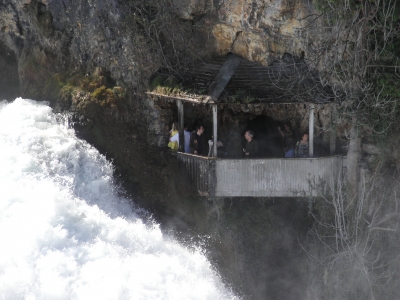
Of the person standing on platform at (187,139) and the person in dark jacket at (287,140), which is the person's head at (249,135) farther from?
the person standing on platform at (187,139)

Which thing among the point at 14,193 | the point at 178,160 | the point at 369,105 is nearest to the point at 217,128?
the point at 178,160

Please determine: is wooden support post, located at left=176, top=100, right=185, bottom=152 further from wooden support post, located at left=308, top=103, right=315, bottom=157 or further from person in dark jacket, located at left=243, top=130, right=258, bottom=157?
wooden support post, located at left=308, top=103, right=315, bottom=157

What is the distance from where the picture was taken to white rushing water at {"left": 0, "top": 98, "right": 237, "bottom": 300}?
17.5 metres

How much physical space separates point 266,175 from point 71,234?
223 inches

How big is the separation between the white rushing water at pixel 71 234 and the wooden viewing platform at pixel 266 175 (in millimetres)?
2271

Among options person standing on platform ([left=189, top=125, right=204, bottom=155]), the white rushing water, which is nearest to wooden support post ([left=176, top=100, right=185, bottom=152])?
person standing on platform ([left=189, top=125, right=204, bottom=155])

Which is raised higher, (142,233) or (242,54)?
(242,54)

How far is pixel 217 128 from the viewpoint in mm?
21734

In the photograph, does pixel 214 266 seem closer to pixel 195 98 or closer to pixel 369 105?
pixel 195 98

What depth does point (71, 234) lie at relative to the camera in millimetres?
18578

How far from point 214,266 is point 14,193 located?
6.13m

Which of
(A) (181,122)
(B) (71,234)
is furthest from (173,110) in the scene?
(B) (71,234)

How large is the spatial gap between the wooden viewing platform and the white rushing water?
2.27m

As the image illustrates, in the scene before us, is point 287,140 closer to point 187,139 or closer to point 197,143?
point 197,143
